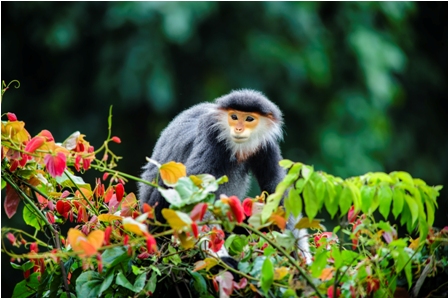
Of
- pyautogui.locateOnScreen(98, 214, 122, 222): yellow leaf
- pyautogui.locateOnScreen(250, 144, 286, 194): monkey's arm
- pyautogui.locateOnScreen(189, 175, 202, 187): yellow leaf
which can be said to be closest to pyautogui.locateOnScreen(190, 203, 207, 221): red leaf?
pyautogui.locateOnScreen(189, 175, 202, 187): yellow leaf

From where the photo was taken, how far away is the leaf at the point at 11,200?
1.97 meters

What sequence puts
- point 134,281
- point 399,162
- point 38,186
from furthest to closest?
point 399,162
point 38,186
point 134,281

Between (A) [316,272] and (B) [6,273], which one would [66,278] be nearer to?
(A) [316,272]

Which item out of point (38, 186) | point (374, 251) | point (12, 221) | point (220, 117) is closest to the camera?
point (374, 251)

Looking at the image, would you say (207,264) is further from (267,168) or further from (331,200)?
(267,168)

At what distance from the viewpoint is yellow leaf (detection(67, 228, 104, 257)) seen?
151cm

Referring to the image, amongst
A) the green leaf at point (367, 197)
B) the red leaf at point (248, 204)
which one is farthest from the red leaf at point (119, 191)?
the green leaf at point (367, 197)

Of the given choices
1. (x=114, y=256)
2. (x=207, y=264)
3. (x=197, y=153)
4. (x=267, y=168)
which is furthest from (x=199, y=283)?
(x=267, y=168)

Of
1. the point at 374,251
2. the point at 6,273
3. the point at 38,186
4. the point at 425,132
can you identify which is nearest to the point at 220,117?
the point at 38,186

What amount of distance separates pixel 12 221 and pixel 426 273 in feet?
20.6

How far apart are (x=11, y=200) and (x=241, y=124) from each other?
4.17 feet

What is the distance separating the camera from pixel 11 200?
1.99 metres

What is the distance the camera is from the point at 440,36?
899 cm

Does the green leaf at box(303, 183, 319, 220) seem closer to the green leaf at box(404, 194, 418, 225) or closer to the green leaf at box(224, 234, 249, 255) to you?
the green leaf at box(404, 194, 418, 225)
